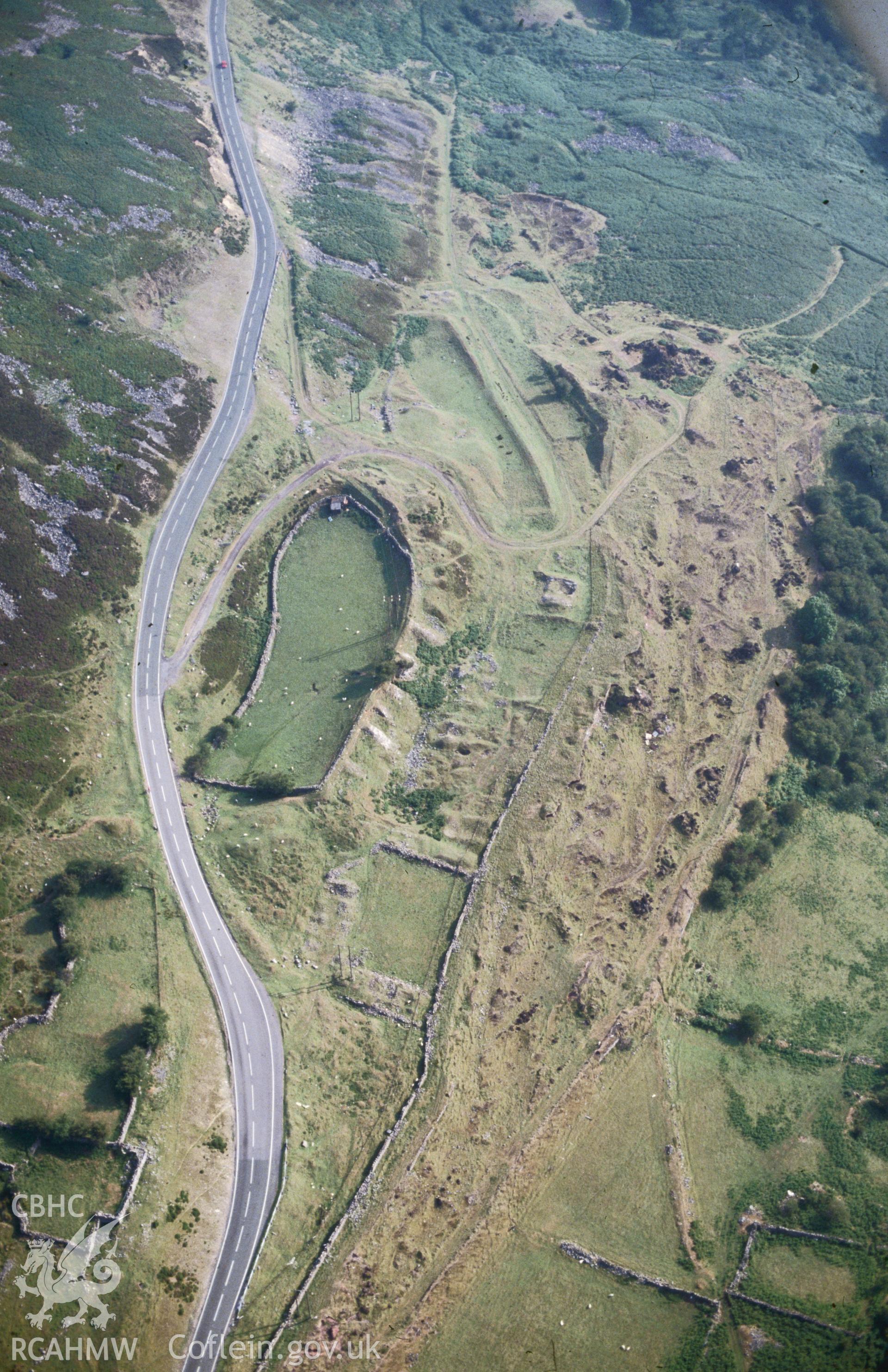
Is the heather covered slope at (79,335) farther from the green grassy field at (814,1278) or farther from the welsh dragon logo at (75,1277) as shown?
the green grassy field at (814,1278)

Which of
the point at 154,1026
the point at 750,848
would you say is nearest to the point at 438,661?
the point at 750,848

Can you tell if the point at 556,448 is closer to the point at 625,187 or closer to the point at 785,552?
the point at 785,552

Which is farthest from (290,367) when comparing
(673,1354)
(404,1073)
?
(673,1354)

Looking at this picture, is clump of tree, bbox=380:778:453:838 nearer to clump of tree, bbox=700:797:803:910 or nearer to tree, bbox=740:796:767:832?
clump of tree, bbox=700:797:803:910

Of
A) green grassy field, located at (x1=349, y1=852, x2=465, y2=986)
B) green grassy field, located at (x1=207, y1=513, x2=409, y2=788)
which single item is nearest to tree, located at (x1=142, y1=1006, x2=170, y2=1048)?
green grassy field, located at (x1=349, y1=852, x2=465, y2=986)

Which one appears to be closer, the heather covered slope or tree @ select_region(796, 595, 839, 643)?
the heather covered slope

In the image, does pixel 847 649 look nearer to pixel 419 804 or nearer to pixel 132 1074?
pixel 419 804
